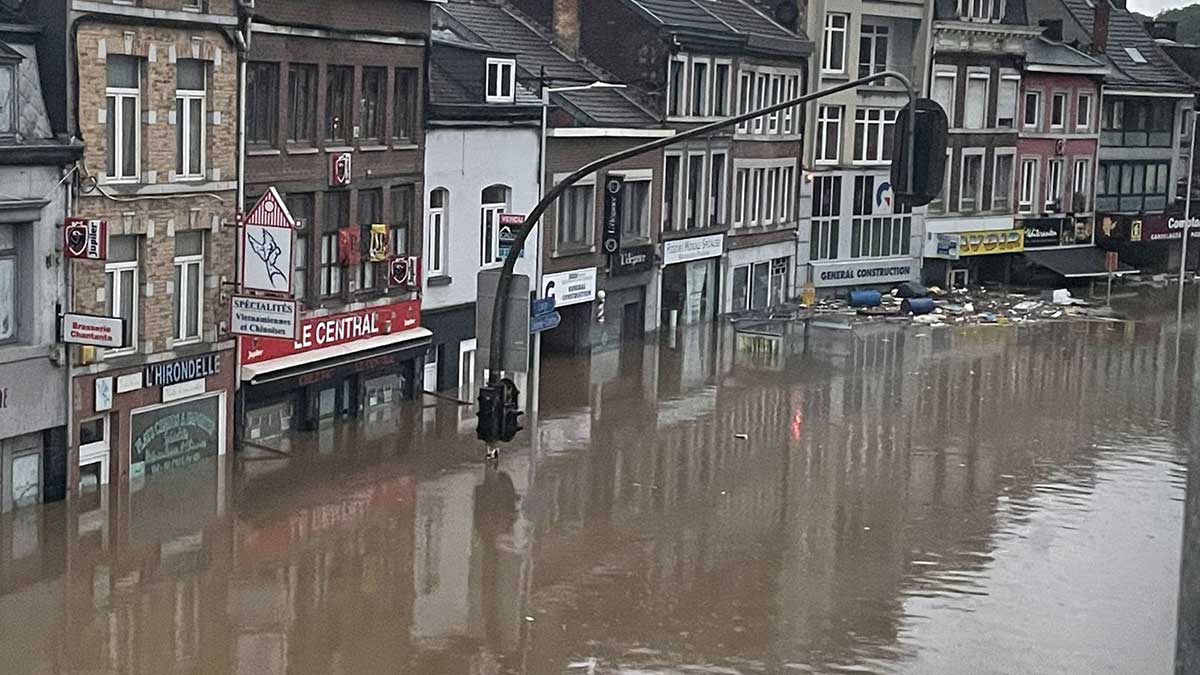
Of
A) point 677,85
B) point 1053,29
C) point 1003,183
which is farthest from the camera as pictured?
point 1053,29

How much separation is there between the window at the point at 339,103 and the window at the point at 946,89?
3648 centimetres

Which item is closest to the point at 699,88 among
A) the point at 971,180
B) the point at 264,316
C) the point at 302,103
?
the point at 971,180

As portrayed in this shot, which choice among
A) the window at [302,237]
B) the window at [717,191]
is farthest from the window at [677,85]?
the window at [302,237]

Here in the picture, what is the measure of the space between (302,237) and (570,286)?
41.7ft

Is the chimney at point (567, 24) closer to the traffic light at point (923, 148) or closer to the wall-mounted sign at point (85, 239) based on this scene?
the wall-mounted sign at point (85, 239)

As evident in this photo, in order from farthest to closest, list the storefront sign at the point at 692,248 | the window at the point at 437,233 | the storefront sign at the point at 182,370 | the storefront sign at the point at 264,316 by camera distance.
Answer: the storefront sign at the point at 692,248, the window at the point at 437,233, the storefront sign at the point at 264,316, the storefront sign at the point at 182,370

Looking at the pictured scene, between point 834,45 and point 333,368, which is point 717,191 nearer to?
point 834,45

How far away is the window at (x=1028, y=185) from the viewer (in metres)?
72.0

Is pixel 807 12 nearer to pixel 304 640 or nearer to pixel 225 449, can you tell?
pixel 225 449

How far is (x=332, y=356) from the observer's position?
1316 inches

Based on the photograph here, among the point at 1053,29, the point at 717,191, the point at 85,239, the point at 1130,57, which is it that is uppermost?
the point at 1053,29

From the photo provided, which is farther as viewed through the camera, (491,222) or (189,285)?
(491,222)

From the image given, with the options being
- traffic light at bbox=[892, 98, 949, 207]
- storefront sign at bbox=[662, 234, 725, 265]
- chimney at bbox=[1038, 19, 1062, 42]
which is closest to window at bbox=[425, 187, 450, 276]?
storefront sign at bbox=[662, 234, 725, 265]

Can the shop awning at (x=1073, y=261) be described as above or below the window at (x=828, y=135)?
below
